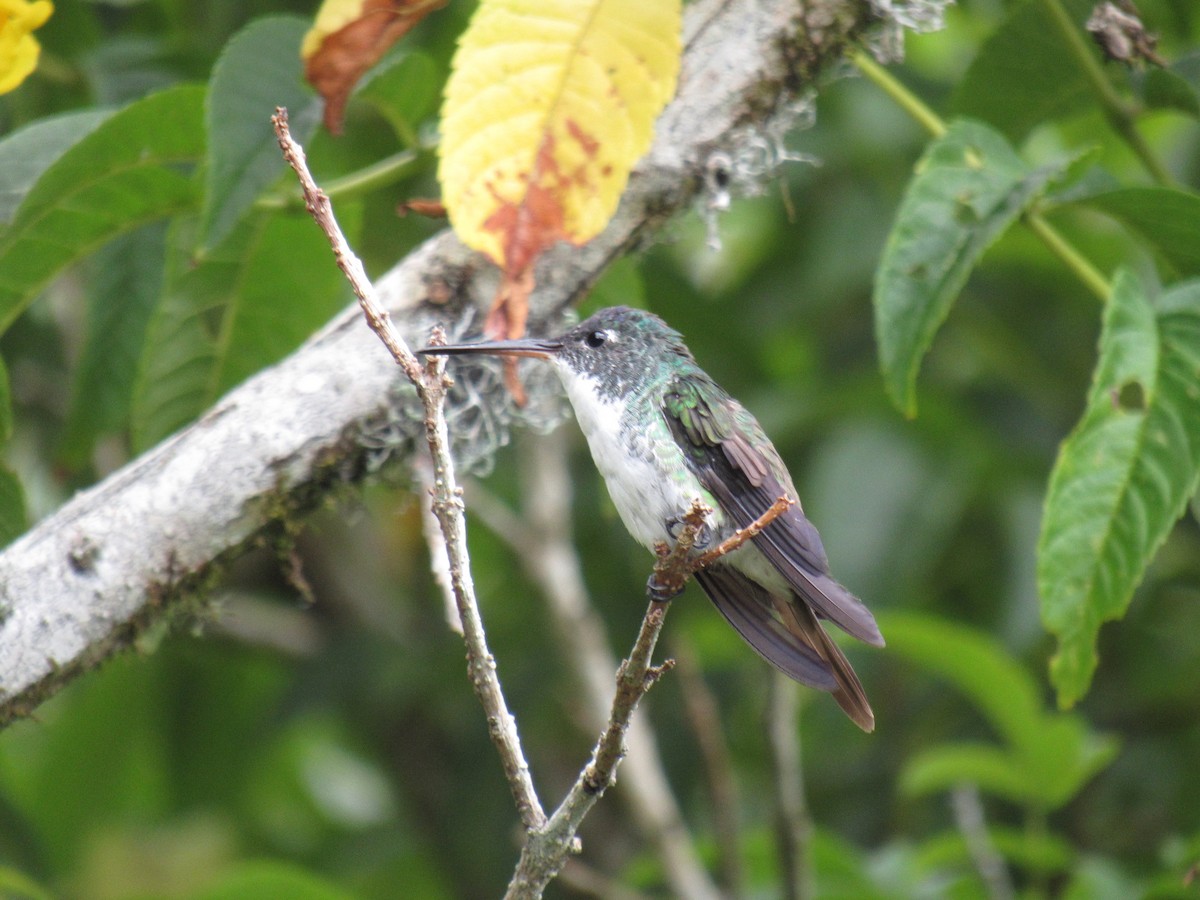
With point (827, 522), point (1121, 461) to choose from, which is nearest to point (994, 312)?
point (827, 522)

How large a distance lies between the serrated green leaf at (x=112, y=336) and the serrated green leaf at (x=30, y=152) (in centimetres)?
54

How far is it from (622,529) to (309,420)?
2.22 metres

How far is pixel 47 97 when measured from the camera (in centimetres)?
365

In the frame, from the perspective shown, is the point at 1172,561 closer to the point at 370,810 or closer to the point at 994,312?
the point at 994,312

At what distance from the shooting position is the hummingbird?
2320mm

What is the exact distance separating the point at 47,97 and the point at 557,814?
283 centimetres

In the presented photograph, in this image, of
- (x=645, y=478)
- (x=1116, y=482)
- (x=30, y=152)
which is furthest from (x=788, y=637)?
(x=30, y=152)

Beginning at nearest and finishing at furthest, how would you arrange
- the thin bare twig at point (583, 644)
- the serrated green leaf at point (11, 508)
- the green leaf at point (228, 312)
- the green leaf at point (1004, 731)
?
1. the serrated green leaf at point (11, 508)
2. the green leaf at point (228, 312)
3. the green leaf at point (1004, 731)
4. the thin bare twig at point (583, 644)

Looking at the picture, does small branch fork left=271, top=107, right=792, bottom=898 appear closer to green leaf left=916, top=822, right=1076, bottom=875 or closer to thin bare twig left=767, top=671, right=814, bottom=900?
thin bare twig left=767, top=671, right=814, bottom=900

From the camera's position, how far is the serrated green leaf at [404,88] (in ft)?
8.70

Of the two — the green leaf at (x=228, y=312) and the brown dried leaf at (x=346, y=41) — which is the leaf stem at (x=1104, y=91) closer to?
the brown dried leaf at (x=346, y=41)

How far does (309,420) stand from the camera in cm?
242

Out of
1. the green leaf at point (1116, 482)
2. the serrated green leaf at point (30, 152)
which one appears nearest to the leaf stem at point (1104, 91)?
the green leaf at point (1116, 482)

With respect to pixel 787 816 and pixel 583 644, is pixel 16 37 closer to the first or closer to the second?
pixel 583 644
